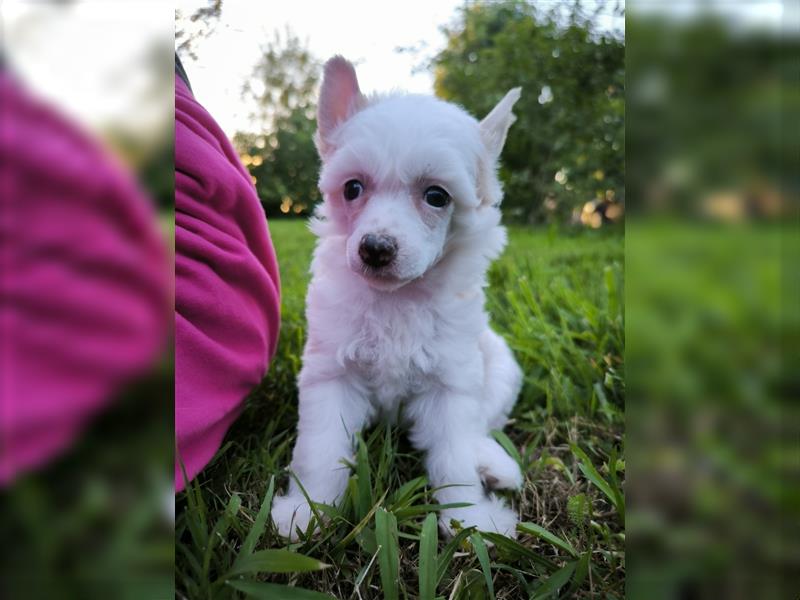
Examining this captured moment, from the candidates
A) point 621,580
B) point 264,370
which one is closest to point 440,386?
point 264,370

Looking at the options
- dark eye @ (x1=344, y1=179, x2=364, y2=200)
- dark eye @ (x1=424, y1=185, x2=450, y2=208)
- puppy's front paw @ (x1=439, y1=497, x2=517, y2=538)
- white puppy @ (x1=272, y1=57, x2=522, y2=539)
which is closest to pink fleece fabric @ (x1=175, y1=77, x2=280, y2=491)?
white puppy @ (x1=272, y1=57, x2=522, y2=539)

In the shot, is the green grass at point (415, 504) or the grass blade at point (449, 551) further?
the grass blade at point (449, 551)

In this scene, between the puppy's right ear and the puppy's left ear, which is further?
the puppy's left ear

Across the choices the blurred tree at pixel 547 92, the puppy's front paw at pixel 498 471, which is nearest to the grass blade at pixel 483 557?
the puppy's front paw at pixel 498 471

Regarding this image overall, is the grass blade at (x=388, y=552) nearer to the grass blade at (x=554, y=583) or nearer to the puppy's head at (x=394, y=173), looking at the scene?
the grass blade at (x=554, y=583)

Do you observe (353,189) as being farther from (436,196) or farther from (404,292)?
(404,292)

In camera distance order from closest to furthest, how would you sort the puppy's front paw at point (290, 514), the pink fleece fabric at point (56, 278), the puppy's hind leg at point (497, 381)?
the pink fleece fabric at point (56, 278) < the puppy's front paw at point (290, 514) < the puppy's hind leg at point (497, 381)

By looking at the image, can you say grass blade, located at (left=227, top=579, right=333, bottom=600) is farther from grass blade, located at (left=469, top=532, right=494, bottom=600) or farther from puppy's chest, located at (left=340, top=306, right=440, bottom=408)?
puppy's chest, located at (left=340, top=306, right=440, bottom=408)

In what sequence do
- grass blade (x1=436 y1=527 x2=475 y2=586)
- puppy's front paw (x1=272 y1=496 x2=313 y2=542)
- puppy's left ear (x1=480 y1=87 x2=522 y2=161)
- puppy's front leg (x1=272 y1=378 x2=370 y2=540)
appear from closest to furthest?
grass blade (x1=436 y1=527 x2=475 y2=586) < puppy's front paw (x1=272 y1=496 x2=313 y2=542) < puppy's front leg (x1=272 y1=378 x2=370 y2=540) < puppy's left ear (x1=480 y1=87 x2=522 y2=161)
